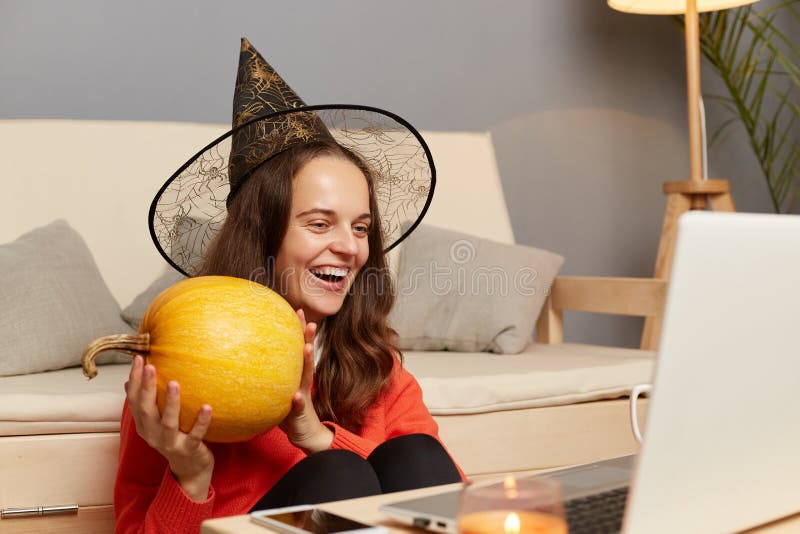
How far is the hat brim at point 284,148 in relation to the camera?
1.44m

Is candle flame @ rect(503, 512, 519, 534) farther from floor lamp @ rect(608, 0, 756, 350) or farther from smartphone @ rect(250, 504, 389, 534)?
floor lamp @ rect(608, 0, 756, 350)

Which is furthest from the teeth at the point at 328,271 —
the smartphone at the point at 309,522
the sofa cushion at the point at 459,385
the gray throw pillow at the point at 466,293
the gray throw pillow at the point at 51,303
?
the gray throw pillow at the point at 466,293

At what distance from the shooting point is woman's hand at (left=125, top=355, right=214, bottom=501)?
98 cm

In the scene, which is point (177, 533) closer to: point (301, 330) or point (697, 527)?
point (301, 330)

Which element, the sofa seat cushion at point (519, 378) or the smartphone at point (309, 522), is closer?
the smartphone at point (309, 522)

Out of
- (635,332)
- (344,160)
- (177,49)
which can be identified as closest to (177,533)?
(344,160)

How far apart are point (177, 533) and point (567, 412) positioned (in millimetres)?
1061

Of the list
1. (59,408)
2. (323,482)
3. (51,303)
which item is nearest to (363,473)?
(323,482)

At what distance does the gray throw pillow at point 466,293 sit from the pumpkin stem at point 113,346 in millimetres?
1338

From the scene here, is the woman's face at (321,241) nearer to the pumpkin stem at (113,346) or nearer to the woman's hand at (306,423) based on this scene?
the woman's hand at (306,423)

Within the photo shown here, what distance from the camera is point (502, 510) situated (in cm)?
58

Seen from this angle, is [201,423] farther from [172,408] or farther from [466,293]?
[466,293]

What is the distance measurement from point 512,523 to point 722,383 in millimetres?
174

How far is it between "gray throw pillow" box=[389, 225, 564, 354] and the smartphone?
5.14 feet
